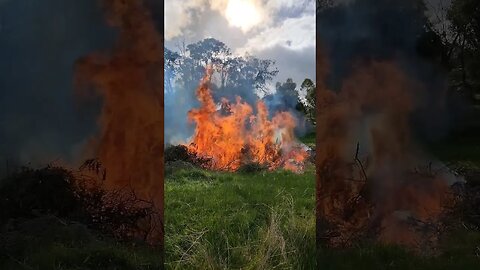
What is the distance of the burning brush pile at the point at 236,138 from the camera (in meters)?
3.64

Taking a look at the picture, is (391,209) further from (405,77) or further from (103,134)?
(103,134)

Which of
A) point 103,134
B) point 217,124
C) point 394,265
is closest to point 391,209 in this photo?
point 394,265

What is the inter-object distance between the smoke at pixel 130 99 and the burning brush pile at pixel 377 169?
954 millimetres

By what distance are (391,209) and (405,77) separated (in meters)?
0.78

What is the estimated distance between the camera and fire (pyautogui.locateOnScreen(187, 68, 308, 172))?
3643mm

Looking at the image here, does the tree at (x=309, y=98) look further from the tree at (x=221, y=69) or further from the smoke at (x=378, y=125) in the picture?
the smoke at (x=378, y=125)

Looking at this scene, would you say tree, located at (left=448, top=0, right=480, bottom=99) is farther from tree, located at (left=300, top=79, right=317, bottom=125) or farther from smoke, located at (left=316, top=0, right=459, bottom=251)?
tree, located at (left=300, top=79, right=317, bottom=125)

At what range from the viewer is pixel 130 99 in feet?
10.1

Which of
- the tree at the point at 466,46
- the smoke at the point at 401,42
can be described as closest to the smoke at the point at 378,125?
the smoke at the point at 401,42

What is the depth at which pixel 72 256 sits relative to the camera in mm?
2941

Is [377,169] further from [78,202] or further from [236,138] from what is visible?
[78,202]

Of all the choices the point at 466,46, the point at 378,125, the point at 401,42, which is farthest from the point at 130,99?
the point at 466,46

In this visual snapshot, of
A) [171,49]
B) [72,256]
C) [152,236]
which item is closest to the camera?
[72,256]

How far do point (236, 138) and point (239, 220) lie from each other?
0.54 metres
